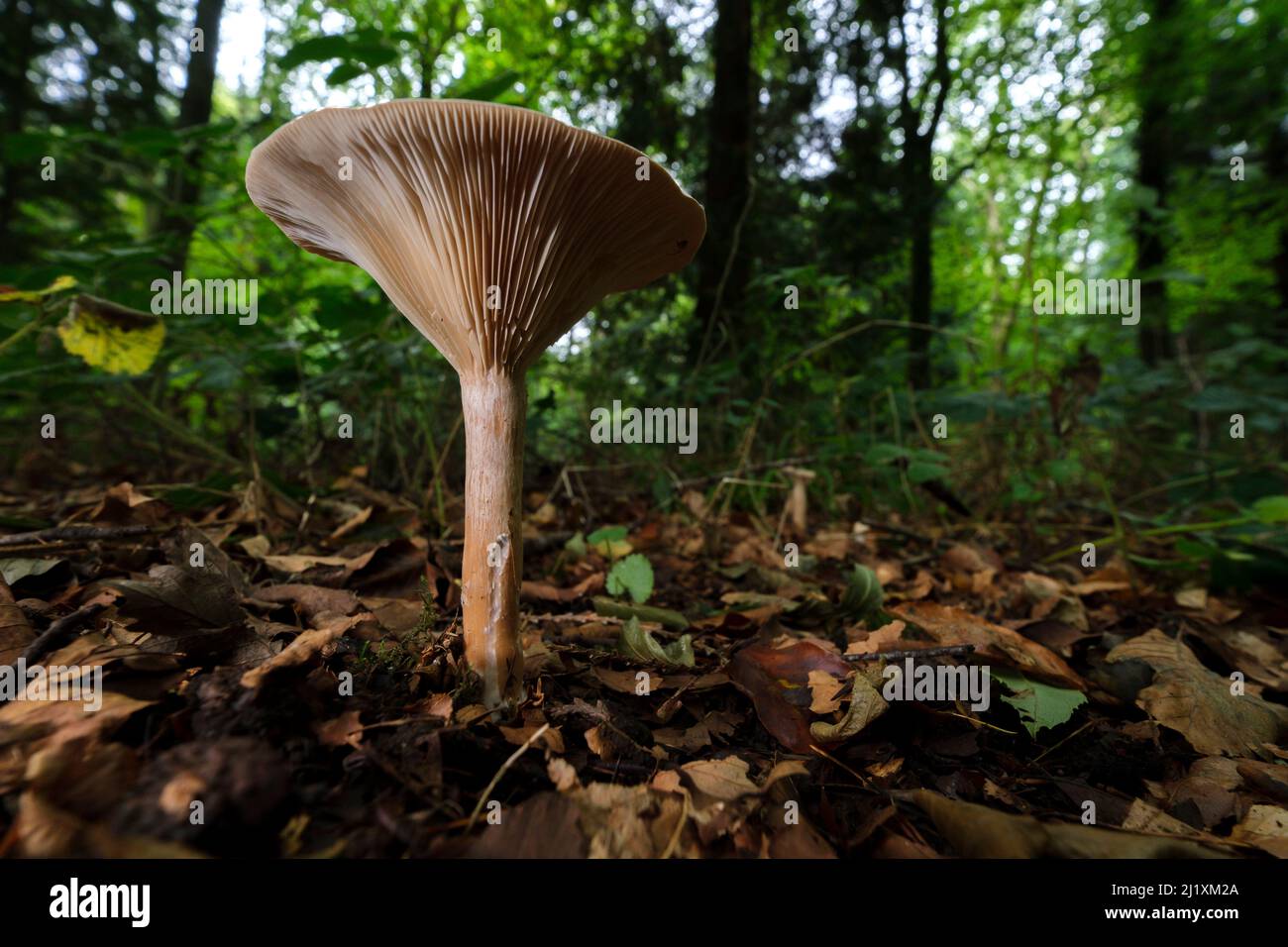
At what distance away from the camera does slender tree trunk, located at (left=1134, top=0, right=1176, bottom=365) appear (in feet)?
19.7

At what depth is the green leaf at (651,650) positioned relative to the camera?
71.9 inches

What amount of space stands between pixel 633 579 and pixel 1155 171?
12.6 meters

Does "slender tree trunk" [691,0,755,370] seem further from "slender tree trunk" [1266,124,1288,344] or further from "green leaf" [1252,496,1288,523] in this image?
"slender tree trunk" [1266,124,1288,344]

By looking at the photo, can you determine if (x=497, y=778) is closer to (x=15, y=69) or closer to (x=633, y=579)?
(x=633, y=579)

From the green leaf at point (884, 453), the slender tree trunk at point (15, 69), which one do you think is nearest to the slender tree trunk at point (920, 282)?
the green leaf at point (884, 453)

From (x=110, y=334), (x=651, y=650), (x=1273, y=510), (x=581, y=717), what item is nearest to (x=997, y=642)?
(x=651, y=650)

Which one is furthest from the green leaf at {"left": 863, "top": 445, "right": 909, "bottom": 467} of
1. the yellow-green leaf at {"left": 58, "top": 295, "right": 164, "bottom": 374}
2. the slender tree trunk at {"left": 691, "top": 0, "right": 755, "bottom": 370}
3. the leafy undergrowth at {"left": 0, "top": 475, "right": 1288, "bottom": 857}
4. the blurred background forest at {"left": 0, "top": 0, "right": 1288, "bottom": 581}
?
the yellow-green leaf at {"left": 58, "top": 295, "right": 164, "bottom": 374}

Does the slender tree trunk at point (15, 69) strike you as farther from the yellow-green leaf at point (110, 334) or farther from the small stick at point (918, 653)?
the small stick at point (918, 653)

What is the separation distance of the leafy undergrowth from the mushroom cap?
84 centimetres

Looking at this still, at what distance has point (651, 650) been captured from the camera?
1.83m

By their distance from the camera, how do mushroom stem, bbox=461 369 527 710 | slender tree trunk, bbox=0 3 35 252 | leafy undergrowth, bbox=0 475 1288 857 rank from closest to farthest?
leafy undergrowth, bbox=0 475 1288 857, mushroom stem, bbox=461 369 527 710, slender tree trunk, bbox=0 3 35 252

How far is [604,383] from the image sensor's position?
14.2 feet
